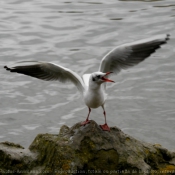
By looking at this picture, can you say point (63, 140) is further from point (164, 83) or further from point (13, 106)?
point (164, 83)

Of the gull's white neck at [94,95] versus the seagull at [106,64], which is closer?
the gull's white neck at [94,95]

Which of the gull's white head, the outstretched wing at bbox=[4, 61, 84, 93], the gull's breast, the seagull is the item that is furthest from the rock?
the outstretched wing at bbox=[4, 61, 84, 93]

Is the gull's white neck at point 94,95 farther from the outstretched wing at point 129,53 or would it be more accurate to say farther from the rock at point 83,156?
the outstretched wing at point 129,53

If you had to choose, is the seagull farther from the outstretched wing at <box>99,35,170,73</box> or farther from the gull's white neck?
the gull's white neck

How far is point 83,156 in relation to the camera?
6.70 meters

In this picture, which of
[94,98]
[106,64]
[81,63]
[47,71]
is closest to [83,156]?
[94,98]

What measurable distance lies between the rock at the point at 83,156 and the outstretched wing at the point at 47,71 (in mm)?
1414

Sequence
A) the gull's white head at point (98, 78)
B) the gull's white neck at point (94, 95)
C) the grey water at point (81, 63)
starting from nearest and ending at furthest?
the gull's white head at point (98, 78) < the gull's white neck at point (94, 95) < the grey water at point (81, 63)

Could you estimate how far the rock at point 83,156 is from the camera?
21.8 feet

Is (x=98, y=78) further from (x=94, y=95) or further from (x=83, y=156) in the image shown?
(x=83, y=156)

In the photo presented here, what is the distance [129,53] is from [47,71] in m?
1.41

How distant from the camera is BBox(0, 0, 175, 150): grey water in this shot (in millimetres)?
12094

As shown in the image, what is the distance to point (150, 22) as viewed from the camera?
1728cm

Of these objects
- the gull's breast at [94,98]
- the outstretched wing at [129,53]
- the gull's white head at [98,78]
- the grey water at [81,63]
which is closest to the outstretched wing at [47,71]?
the outstretched wing at [129,53]
